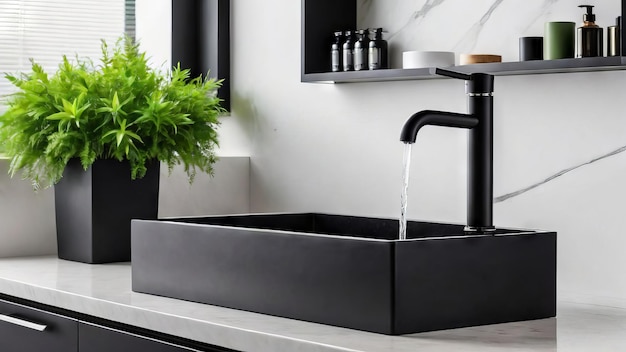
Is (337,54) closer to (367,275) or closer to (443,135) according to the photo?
(443,135)

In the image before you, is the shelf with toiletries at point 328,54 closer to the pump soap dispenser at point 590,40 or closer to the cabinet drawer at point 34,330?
the pump soap dispenser at point 590,40

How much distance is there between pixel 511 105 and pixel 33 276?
1.02m

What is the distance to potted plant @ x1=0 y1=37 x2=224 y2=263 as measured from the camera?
2078 millimetres

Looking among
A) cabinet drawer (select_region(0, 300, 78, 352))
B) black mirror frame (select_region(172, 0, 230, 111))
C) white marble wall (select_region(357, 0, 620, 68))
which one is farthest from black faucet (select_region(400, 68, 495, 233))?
black mirror frame (select_region(172, 0, 230, 111))

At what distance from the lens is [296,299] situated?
4.77 feet

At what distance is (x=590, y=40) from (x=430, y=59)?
369 millimetres

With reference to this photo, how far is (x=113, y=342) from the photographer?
1584 millimetres

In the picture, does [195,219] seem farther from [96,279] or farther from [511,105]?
[511,105]

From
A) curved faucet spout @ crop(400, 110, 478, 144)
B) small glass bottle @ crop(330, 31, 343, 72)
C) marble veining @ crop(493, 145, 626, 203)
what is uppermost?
small glass bottle @ crop(330, 31, 343, 72)

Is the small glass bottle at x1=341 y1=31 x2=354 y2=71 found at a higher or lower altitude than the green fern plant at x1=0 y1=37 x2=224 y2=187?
higher

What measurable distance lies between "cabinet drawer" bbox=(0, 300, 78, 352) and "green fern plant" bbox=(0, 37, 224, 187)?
1.19 ft

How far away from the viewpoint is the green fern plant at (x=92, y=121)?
6.79 ft

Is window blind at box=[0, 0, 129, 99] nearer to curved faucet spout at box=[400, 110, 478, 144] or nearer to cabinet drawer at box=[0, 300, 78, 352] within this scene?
cabinet drawer at box=[0, 300, 78, 352]

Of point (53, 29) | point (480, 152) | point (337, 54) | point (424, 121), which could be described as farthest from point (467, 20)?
point (53, 29)
